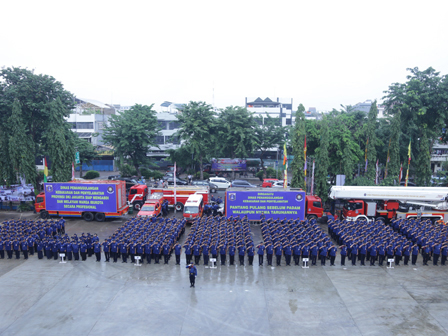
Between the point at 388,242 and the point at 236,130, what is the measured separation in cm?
2410

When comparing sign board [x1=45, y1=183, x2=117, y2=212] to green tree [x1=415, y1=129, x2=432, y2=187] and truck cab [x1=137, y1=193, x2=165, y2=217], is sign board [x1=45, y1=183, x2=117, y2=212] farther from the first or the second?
green tree [x1=415, y1=129, x2=432, y2=187]

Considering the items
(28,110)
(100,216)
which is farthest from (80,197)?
(28,110)

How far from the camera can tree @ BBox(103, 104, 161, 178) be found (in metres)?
39.2

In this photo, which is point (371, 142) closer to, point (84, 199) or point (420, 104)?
point (420, 104)

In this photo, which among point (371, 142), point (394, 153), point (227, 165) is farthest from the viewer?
point (227, 165)

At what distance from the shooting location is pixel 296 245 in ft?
53.3

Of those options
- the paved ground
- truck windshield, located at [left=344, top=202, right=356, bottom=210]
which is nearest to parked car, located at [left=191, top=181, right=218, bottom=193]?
truck windshield, located at [left=344, top=202, right=356, bottom=210]

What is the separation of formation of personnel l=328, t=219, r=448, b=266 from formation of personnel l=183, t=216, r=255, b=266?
481cm

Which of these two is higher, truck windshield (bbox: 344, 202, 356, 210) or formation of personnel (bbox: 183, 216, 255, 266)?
truck windshield (bbox: 344, 202, 356, 210)

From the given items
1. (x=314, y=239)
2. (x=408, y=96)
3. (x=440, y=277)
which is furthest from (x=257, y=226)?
(x=408, y=96)

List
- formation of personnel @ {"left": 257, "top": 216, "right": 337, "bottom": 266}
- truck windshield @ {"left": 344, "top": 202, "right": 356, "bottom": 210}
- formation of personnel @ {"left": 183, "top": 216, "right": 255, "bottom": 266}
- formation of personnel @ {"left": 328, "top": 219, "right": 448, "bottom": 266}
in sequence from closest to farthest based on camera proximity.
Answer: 1. formation of personnel @ {"left": 183, "top": 216, "right": 255, "bottom": 266}
2. formation of personnel @ {"left": 257, "top": 216, "right": 337, "bottom": 266}
3. formation of personnel @ {"left": 328, "top": 219, "right": 448, "bottom": 266}
4. truck windshield @ {"left": 344, "top": 202, "right": 356, "bottom": 210}

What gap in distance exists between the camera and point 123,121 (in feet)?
131

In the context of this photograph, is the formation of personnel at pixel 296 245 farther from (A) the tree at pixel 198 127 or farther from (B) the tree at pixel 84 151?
(B) the tree at pixel 84 151

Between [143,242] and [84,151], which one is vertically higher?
[84,151]
